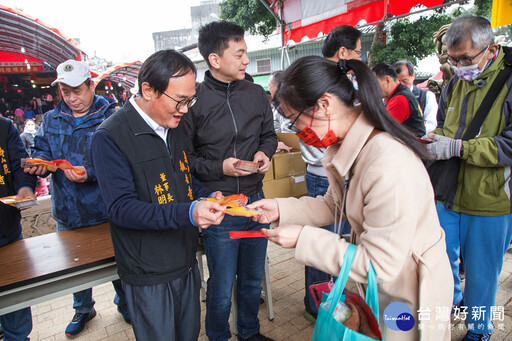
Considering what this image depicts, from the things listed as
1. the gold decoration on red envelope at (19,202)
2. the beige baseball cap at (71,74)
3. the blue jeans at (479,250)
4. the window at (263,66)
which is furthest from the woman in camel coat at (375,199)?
the window at (263,66)

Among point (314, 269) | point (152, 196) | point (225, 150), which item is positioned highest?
point (225, 150)

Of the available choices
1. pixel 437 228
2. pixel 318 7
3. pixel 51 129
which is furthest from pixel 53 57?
pixel 437 228

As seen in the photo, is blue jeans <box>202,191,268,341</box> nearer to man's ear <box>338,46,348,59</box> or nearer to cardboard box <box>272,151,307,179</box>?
man's ear <box>338,46,348,59</box>

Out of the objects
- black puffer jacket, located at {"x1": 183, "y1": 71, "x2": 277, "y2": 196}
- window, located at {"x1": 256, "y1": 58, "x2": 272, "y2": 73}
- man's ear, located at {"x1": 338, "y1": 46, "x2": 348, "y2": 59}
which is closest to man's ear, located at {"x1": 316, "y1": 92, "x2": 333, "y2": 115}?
→ black puffer jacket, located at {"x1": 183, "y1": 71, "x2": 277, "y2": 196}

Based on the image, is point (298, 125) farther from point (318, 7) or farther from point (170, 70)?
→ point (318, 7)

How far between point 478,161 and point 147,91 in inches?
76.5

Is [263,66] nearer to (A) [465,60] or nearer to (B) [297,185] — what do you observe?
(B) [297,185]

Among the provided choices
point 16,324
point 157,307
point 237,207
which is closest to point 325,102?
point 237,207

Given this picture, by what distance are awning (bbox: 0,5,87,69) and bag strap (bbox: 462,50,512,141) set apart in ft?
32.4

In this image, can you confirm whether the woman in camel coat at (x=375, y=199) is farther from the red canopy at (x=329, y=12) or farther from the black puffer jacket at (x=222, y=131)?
the red canopy at (x=329, y=12)

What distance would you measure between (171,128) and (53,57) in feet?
44.2

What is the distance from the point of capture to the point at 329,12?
5.18 m

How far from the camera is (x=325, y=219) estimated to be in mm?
1639

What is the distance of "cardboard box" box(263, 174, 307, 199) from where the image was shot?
423 centimetres
